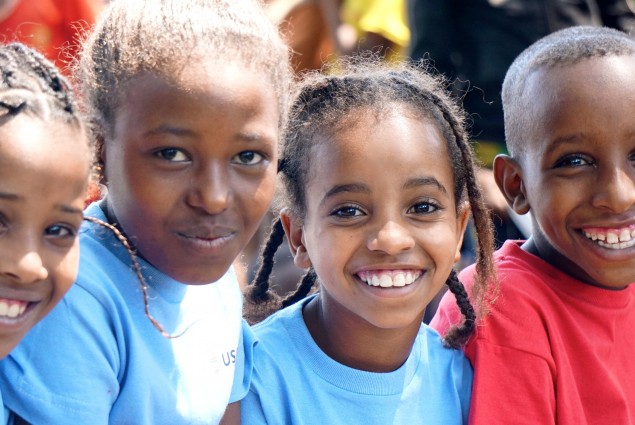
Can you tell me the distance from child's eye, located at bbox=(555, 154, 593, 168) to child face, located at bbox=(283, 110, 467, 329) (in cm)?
35

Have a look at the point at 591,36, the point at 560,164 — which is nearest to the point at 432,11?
the point at 591,36

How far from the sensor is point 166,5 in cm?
224

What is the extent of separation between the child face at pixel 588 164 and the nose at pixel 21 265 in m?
1.42

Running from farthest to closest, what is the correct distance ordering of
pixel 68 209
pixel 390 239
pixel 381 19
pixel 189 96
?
1. pixel 381 19
2. pixel 390 239
3. pixel 189 96
4. pixel 68 209

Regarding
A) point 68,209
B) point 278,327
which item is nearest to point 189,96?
point 68,209

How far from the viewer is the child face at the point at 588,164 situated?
8.44 feet

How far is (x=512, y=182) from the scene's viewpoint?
2.81m

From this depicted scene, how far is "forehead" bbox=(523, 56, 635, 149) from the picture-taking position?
258 centimetres

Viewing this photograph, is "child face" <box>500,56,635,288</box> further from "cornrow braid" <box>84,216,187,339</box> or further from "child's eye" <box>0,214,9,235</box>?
"child's eye" <box>0,214,9,235</box>

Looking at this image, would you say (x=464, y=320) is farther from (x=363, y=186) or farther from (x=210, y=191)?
(x=210, y=191)

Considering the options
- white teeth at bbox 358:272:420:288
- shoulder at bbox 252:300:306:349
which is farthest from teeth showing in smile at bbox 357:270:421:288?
shoulder at bbox 252:300:306:349

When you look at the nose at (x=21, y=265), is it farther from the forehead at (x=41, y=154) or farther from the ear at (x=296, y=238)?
the ear at (x=296, y=238)

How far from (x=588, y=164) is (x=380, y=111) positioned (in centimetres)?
58

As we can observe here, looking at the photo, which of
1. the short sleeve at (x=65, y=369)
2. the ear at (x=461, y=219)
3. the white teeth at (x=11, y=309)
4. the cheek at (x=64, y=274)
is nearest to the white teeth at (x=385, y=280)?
the ear at (x=461, y=219)
